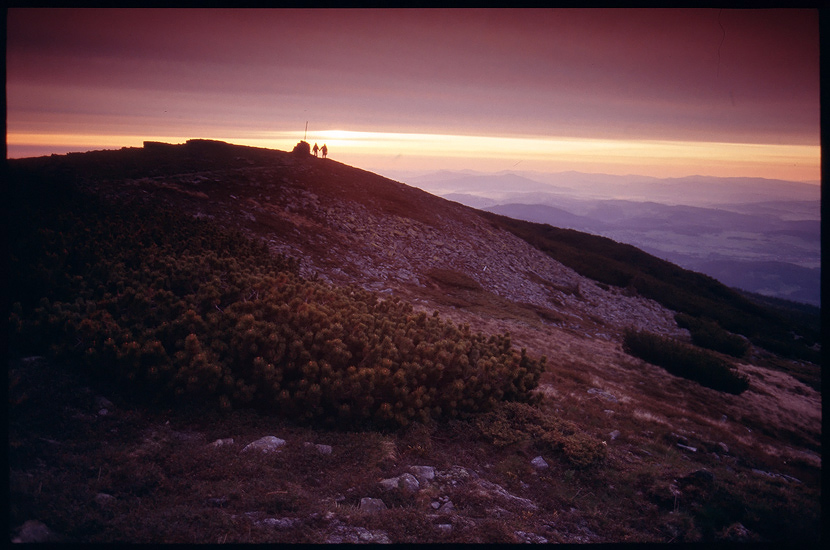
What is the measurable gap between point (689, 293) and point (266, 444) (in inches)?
1886

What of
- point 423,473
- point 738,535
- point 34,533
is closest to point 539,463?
point 423,473

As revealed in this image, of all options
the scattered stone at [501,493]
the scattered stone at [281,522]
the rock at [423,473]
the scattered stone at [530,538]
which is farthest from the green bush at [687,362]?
the scattered stone at [281,522]

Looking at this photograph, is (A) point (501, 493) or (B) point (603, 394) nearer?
(A) point (501, 493)

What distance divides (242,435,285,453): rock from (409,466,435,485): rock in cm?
199

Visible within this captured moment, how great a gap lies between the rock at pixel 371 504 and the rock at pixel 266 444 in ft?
5.36

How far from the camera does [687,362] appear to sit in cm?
1892

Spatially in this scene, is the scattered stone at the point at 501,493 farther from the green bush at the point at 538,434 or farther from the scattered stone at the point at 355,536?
the scattered stone at the point at 355,536

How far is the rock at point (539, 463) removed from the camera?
263 inches

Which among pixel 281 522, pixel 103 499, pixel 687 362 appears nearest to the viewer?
pixel 103 499

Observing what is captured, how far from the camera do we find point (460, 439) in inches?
280

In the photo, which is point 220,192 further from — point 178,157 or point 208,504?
point 208,504

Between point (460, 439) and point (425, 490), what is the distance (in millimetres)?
1912

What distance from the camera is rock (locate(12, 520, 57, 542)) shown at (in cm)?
369

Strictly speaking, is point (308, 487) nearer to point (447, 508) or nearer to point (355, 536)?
point (355, 536)
